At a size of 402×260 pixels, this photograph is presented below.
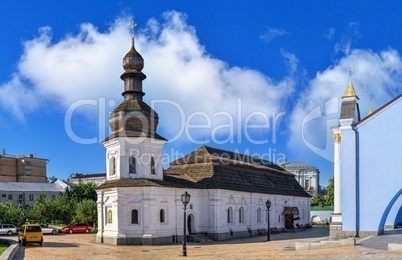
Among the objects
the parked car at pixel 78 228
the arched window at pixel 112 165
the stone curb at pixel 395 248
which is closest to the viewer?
the stone curb at pixel 395 248

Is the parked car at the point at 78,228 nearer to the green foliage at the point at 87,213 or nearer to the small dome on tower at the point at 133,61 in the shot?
the green foliage at the point at 87,213

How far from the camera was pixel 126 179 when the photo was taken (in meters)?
31.4

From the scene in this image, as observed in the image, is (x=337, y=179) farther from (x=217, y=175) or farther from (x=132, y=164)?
(x=132, y=164)

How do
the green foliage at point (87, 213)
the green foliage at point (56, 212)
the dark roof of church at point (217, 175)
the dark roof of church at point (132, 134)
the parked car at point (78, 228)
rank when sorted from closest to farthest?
the dark roof of church at point (132, 134), the dark roof of church at point (217, 175), the parked car at point (78, 228), the green foliage at point (56, 212), the green foliage at point (87, 213)

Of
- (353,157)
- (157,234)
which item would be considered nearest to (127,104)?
(157,234)

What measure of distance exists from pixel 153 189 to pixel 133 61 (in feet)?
30.3

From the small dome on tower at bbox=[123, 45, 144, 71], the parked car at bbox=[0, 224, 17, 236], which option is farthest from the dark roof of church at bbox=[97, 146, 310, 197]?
the parked car at bbox=[0, 224, 17, 236]

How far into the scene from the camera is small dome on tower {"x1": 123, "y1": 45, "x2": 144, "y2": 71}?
33.4 meters

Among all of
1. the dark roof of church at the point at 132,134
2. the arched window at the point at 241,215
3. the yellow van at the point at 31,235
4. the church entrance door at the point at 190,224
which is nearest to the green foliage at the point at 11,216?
the dark roof of church at the point at 132,134

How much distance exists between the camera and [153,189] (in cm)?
3102

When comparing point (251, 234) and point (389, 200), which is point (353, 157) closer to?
point (389, 200)

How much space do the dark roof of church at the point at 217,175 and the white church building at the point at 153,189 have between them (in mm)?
69

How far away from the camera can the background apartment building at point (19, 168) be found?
91625 mm

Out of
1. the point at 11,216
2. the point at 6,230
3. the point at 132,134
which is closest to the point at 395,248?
the point at 132,134
